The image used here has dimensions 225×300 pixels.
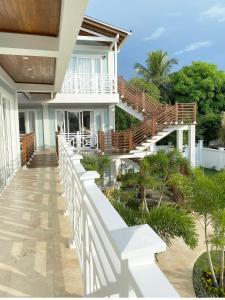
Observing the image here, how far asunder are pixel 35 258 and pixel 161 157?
6.53 meters

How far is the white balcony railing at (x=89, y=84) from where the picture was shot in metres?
14.1

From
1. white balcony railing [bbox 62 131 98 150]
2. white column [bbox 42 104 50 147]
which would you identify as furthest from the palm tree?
white column [bbox 42 104 50 147]

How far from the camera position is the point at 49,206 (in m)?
5.25

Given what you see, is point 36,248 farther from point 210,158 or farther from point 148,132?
point 210,158

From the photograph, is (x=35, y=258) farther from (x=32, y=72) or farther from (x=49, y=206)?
(x=32, y=72)

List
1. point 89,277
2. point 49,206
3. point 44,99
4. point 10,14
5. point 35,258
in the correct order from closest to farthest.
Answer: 1. point 89,277
2. point 35,258
3. point 10,14
4. point 49,206
5. point 44,99

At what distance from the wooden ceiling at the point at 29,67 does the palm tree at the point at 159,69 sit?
19.5 meters

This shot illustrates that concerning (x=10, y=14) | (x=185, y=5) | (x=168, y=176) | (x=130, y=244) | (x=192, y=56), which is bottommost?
(x=168, y=176)

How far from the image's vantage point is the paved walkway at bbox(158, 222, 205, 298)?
19.9ft

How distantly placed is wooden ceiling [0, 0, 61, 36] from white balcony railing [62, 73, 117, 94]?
9.82m

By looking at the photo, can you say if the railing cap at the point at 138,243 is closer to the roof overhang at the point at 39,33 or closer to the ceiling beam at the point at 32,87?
the roof overhang at the point at 39,33

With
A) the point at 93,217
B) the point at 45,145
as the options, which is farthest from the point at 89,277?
the point at 45,145

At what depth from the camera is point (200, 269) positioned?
691cm

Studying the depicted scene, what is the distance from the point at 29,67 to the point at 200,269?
21.9 ft
